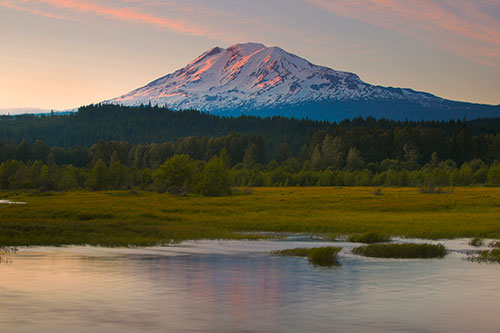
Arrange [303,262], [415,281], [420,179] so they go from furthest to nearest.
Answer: [420,179] → [303,262] → [415,281]

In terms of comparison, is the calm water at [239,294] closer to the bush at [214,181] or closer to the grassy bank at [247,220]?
the grassy bank at [247,220]

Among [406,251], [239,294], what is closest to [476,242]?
[406,251]

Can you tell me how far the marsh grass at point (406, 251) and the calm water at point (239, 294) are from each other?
2.92 feet

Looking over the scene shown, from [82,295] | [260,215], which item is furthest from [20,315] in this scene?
[260,215]

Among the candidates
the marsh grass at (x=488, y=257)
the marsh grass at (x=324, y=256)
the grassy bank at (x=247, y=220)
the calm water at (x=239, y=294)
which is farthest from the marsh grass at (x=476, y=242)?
the marsh grass at (x=324, y=256)

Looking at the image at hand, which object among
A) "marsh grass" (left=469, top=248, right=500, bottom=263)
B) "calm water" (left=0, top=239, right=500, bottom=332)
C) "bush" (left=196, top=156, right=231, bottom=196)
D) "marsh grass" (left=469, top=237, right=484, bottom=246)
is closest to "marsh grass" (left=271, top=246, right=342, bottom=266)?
"calm water" (left=0, top=239, right=500, bottom=332)

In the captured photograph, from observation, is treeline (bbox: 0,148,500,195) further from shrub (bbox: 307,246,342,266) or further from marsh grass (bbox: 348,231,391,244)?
shrub (bbox: 307,246,342,266)

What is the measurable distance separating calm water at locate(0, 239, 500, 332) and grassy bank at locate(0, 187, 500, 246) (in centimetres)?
891

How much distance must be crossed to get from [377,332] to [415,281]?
9.96 m

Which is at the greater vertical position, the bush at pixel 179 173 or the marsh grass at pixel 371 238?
the bush at pixel 179 173

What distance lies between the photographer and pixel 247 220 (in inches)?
2458

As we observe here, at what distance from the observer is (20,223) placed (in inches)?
1993

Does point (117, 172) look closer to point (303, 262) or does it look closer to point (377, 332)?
point (303, 262)

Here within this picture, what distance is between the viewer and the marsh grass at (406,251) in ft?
128
